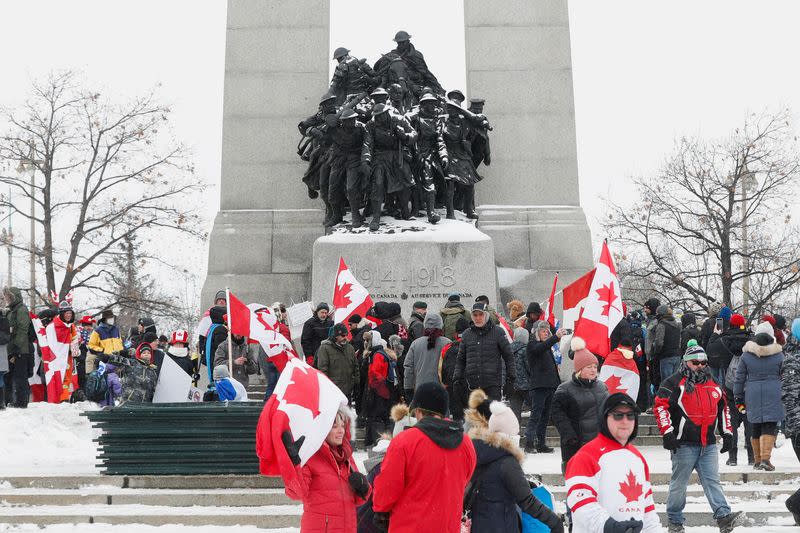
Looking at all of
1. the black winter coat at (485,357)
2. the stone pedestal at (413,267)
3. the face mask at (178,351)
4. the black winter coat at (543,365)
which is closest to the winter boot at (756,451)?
the black winter coat at (543,365)

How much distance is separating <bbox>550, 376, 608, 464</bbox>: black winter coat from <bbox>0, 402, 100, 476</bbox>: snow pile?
17.0 feet

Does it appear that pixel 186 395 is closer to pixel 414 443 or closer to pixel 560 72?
pixel 414 443

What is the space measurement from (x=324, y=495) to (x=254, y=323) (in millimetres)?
6586

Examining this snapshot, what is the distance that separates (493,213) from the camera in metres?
22.6

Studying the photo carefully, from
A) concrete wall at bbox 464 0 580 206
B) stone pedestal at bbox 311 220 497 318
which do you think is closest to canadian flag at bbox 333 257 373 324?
stone pedestal at bbox 311 220 497 318

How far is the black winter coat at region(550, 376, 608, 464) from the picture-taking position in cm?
914

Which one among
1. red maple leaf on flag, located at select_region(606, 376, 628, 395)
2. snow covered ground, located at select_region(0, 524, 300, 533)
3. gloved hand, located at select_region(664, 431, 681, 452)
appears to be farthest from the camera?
red maple leaf on flag, located at select_region(606, 376, 628, 395)

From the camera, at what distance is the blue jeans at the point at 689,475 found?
9.39 metres

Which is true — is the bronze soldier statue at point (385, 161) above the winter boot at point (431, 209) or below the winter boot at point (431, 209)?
above

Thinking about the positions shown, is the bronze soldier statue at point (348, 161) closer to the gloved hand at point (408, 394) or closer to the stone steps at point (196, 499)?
the gloved hand at point (408, 394)

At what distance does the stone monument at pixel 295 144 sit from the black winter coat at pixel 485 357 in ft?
31.0

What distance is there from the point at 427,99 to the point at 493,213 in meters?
3.72

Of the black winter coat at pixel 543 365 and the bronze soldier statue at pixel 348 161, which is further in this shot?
the bronze soldier statue at pixel 348 161

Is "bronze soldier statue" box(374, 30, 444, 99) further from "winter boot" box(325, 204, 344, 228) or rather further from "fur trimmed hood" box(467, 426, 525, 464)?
"fur trimmed hood" box(467, 426, 525, 464)
